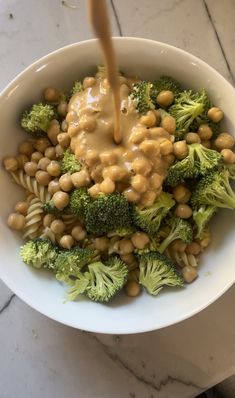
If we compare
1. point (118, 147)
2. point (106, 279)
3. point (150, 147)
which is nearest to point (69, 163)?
point (118, 147)

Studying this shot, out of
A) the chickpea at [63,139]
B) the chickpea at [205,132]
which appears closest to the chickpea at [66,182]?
the chickpea at [63,139]

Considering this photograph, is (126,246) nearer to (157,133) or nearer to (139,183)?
(139,183)

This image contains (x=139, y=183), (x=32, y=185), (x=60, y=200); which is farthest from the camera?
(x=32, y=185)

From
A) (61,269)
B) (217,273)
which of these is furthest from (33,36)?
(217,273)

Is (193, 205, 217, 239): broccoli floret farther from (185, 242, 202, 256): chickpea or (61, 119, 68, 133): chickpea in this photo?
(61, 119, 68, 133): chickpea

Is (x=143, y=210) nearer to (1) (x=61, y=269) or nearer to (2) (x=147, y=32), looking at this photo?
(1) (x=61, y=269)

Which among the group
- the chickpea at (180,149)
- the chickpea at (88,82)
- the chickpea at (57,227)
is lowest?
the chickpea at (57,227)

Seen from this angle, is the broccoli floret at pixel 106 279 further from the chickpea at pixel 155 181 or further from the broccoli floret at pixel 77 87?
the broccoli floret at pixel 77 87
